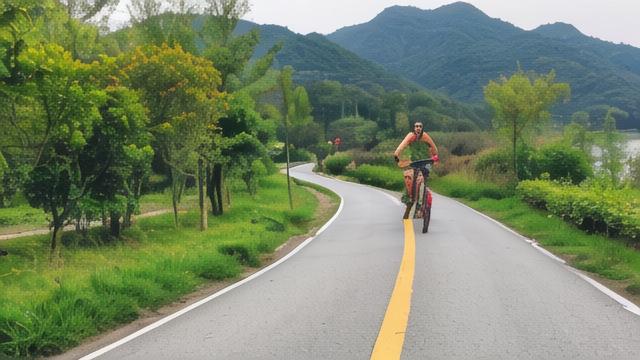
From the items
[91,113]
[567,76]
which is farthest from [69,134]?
[567,76]

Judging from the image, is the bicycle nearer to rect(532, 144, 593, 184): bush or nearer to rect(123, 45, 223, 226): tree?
rect(123, 45, 223, 226): tree

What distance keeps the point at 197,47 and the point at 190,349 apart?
1412 centimetres

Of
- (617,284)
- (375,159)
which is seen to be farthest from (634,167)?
(617,284)

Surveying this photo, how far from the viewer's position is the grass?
608 cm

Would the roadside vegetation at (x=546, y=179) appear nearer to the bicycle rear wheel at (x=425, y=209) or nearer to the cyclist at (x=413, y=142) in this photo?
the bicycle rear wheel at (x=425, y=209)

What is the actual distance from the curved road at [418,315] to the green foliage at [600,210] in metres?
2.10

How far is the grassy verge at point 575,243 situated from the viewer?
386 inches

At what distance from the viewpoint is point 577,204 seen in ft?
49.9

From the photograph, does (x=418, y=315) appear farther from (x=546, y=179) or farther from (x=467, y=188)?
(x=467, y=188)

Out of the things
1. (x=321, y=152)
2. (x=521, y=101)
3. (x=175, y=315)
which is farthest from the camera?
(x=321, y=152)

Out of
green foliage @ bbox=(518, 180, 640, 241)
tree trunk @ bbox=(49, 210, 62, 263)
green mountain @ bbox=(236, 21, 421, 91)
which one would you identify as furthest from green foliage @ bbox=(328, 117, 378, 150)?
tree trunk @ bbox=(49, 210, 62, 263)

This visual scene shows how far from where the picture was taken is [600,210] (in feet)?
45.5

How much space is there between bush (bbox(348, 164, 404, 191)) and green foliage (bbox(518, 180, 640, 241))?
22.8 metres

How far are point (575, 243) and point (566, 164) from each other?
13688 mm
